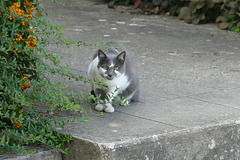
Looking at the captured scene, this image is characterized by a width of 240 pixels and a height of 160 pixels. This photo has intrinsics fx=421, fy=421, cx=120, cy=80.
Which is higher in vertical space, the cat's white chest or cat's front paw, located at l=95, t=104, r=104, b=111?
the cat's white chest

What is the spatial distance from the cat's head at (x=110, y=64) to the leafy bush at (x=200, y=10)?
4.29m

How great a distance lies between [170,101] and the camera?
3.59 meters

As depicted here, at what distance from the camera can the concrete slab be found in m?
2.74

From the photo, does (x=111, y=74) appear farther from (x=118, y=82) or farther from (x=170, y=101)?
(x=170, y=101)

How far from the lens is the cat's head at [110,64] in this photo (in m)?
3.20

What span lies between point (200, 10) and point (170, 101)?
4.69 meters

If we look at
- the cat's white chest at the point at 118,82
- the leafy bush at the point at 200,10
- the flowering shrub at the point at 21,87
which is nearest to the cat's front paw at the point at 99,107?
the cat's white chest at the point at 118,82

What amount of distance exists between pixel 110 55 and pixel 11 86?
0.96 m

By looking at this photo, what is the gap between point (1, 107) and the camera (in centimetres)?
254

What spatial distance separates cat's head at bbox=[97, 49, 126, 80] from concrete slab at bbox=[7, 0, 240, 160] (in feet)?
0.82

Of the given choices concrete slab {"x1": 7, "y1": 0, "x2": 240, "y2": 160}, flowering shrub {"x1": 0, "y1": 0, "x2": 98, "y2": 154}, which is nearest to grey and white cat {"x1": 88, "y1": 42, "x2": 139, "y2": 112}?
concrete slab {"x1": 7, "y1": 0, "x2": 240, "y2": 160}

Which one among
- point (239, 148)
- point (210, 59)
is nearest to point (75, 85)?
point (239, 148)

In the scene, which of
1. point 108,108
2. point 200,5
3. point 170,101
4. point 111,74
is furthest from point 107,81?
point 200,5

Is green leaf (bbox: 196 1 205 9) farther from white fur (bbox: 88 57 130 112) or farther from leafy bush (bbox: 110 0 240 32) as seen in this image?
white fur (bbox: 88 57 130 112)
